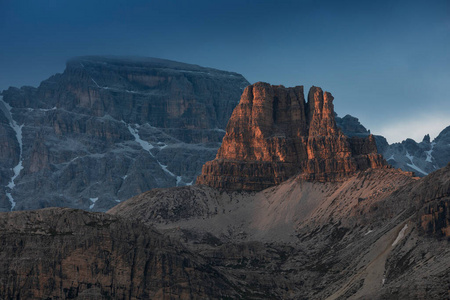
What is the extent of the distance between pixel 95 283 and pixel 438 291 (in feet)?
271

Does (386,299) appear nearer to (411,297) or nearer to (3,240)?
(411,297)

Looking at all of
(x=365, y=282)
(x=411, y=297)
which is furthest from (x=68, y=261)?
(x=411, y=297)

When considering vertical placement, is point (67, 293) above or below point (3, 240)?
below

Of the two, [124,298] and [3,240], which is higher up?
[3,240]

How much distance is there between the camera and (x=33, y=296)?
627 feet

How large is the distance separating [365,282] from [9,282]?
82833mm

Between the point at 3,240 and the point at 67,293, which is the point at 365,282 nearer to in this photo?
the point at 67,293

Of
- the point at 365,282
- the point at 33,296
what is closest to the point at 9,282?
the point at 33,296

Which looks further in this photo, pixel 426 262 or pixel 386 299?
pixel 426 262

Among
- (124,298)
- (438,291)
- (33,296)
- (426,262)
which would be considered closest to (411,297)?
(438,291)

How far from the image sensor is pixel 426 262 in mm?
188250

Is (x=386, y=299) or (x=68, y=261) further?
(x=68, y=261)

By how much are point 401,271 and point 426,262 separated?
644 centimetres

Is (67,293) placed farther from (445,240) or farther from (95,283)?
(445,240)
